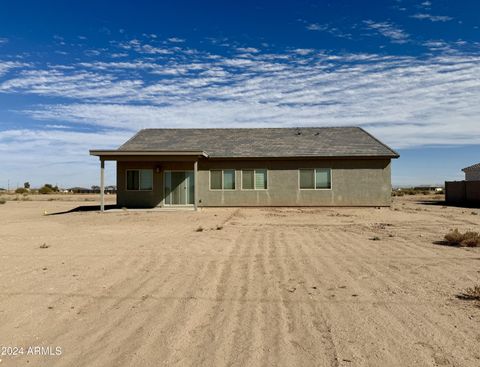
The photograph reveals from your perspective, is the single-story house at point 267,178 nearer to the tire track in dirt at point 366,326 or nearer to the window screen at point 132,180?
the window screen at point 132,180

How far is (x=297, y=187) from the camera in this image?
25500 mm

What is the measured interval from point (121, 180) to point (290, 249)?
1728cm

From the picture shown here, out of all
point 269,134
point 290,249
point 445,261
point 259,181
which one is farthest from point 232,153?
point 445,261

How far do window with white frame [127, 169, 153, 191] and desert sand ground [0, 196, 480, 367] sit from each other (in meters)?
14.5

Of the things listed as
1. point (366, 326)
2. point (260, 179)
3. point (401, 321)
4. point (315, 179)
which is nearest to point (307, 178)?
point (315, 179)

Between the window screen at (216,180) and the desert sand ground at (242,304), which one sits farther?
the window screen at (216,180)

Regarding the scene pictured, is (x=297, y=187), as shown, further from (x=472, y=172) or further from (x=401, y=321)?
(x=472, y=172)

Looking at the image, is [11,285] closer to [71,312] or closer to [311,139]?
[71,312]

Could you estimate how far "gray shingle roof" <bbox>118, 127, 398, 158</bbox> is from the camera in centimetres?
2556

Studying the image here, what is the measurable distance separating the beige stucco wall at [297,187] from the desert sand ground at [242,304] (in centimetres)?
1457

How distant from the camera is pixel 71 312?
17.7ft

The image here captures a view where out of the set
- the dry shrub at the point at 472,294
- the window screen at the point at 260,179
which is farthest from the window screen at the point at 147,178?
the dry shrub at the point at 472,294

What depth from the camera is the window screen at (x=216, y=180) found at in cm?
2588

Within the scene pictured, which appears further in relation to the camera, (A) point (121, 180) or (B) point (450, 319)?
(A) point (121, 180)
